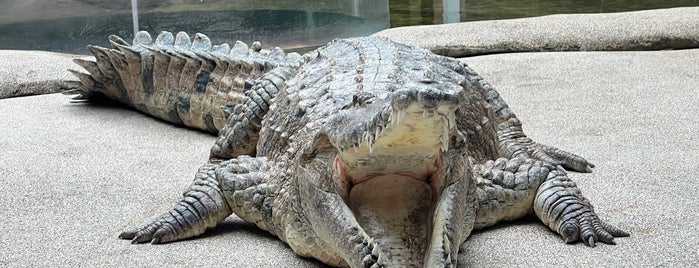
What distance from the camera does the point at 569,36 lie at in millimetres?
7012

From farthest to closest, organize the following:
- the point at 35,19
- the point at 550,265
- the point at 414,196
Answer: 1. the point at 35,19
2. the point at 550,265
3. the point at 414,196

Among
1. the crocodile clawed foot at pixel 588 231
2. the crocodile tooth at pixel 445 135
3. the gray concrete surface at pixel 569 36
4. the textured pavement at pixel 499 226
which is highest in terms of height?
the crocodile tooth at pixel 445 135

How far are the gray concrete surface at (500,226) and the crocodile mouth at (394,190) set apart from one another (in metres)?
0.40

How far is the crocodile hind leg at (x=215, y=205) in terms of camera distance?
10.2 feet

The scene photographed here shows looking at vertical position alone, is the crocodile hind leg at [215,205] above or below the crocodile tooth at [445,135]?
below

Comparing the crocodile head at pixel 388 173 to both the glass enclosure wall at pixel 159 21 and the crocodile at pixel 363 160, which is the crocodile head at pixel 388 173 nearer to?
the crocodile at pixel 363 160

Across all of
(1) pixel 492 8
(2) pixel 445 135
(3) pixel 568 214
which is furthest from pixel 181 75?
(1) pixel 492 8

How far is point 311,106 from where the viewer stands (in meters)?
3.17

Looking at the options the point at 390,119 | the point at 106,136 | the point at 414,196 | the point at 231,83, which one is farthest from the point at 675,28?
the point at 390,119

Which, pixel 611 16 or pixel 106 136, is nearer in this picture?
pixel 106 136

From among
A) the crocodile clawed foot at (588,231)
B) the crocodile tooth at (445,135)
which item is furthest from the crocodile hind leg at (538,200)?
the crocodile tooth at (445,135)

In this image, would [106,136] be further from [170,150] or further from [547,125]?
[547,125]

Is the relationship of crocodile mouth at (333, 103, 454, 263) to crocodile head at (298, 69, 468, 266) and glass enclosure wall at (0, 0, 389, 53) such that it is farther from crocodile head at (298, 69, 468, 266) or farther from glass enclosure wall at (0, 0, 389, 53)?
glass enclosure wall at (0, 0, 389, 53)

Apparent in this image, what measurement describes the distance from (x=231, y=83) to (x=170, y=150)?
1.55 feet
